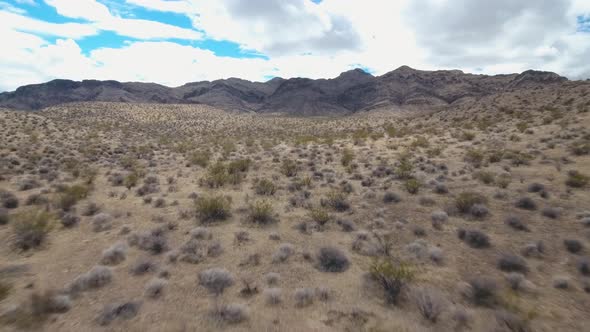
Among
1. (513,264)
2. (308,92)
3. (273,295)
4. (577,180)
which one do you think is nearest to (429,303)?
(513,264)

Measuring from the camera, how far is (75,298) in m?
6.41

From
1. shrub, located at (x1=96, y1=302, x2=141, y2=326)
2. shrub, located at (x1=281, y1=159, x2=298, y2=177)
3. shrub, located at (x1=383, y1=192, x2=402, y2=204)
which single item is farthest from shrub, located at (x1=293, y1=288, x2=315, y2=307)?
shrub, located at (x1=281, y1=159, x2=298, y2=177)

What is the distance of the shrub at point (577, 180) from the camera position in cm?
1137

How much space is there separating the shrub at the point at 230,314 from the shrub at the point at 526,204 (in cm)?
954

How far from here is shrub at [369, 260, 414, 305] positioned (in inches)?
257

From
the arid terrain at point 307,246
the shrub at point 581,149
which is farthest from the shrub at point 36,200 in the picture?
the shrub at point 581,149

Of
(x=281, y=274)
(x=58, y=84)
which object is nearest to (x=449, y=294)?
(x=281, y=274)

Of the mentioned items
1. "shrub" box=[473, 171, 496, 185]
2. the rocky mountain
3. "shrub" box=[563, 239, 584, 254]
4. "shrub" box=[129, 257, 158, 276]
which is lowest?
"shrub" box=[129, 257, 158, 276]

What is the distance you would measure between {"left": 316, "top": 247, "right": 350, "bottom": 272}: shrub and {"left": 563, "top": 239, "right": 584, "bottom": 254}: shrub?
542 cm

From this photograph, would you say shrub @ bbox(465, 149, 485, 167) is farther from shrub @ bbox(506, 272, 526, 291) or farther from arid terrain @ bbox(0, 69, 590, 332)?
shrub @ bbox(506, 272, 526, 291)

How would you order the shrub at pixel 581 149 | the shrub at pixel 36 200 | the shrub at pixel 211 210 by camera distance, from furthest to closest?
the shrub at pixel 581 149 < the shrub at pixel 36 200 < the shrub at pixel 211 210

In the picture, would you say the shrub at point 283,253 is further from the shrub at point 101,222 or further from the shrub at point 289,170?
the shrub at point 289,170

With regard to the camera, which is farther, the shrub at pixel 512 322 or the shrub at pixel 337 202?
the shrub at pixel 337 202

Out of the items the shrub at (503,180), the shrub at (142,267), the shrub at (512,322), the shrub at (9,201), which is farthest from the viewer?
the shrub at (503,180)
